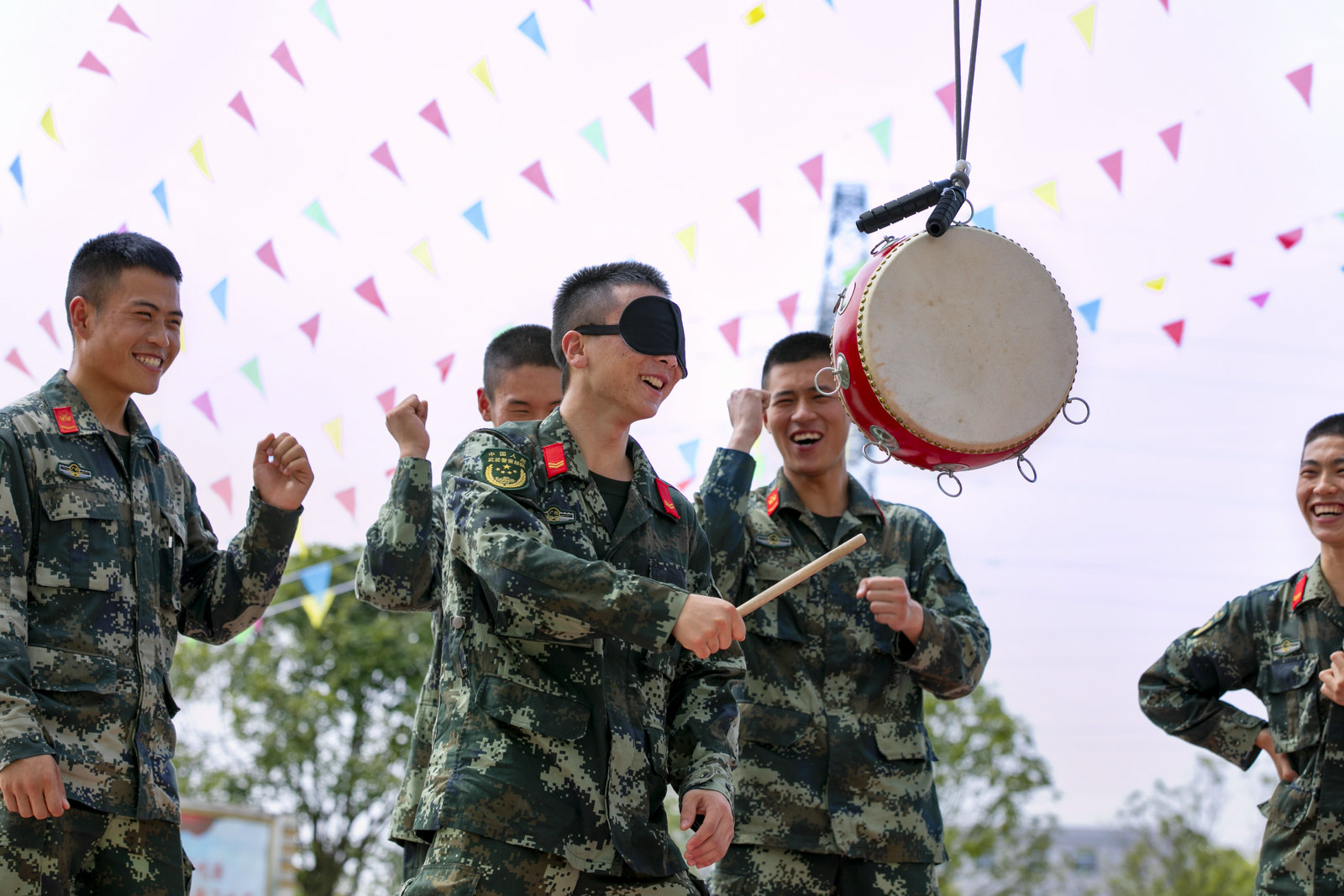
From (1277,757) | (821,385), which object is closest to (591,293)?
(821,385)

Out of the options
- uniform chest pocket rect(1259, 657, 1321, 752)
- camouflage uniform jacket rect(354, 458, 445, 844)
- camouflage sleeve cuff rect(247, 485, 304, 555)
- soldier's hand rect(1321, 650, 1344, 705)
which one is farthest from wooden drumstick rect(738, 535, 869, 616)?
uniform chest pocket rect(1259, 657, 1321, 752)

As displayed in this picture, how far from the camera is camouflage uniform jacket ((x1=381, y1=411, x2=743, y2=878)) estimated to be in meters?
2.54

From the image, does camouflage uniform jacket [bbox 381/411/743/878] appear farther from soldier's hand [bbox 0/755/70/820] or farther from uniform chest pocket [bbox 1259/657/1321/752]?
uniform chest pocket [bbox 1259/657/1321/752]

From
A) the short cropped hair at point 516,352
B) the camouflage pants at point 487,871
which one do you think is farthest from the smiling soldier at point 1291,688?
the camouflage pants at point 487,871

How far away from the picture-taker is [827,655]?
13.0 ft

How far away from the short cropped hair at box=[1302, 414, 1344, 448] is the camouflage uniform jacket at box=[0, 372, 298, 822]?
3.45m

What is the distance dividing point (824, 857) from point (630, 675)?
4.22 feet

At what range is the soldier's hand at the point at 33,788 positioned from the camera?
9.00 feet

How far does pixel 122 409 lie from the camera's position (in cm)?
350

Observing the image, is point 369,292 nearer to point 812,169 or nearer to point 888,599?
point 812,169

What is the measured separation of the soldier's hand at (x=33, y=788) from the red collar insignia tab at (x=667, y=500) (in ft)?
4.75

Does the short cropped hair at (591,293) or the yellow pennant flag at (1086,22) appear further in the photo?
the yellow pennant flag at (1086,22)

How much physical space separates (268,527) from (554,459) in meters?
1.04

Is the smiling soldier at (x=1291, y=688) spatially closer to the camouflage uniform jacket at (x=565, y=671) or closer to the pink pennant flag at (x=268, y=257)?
the camouflage uniform jacket at (x=565, y=671)
